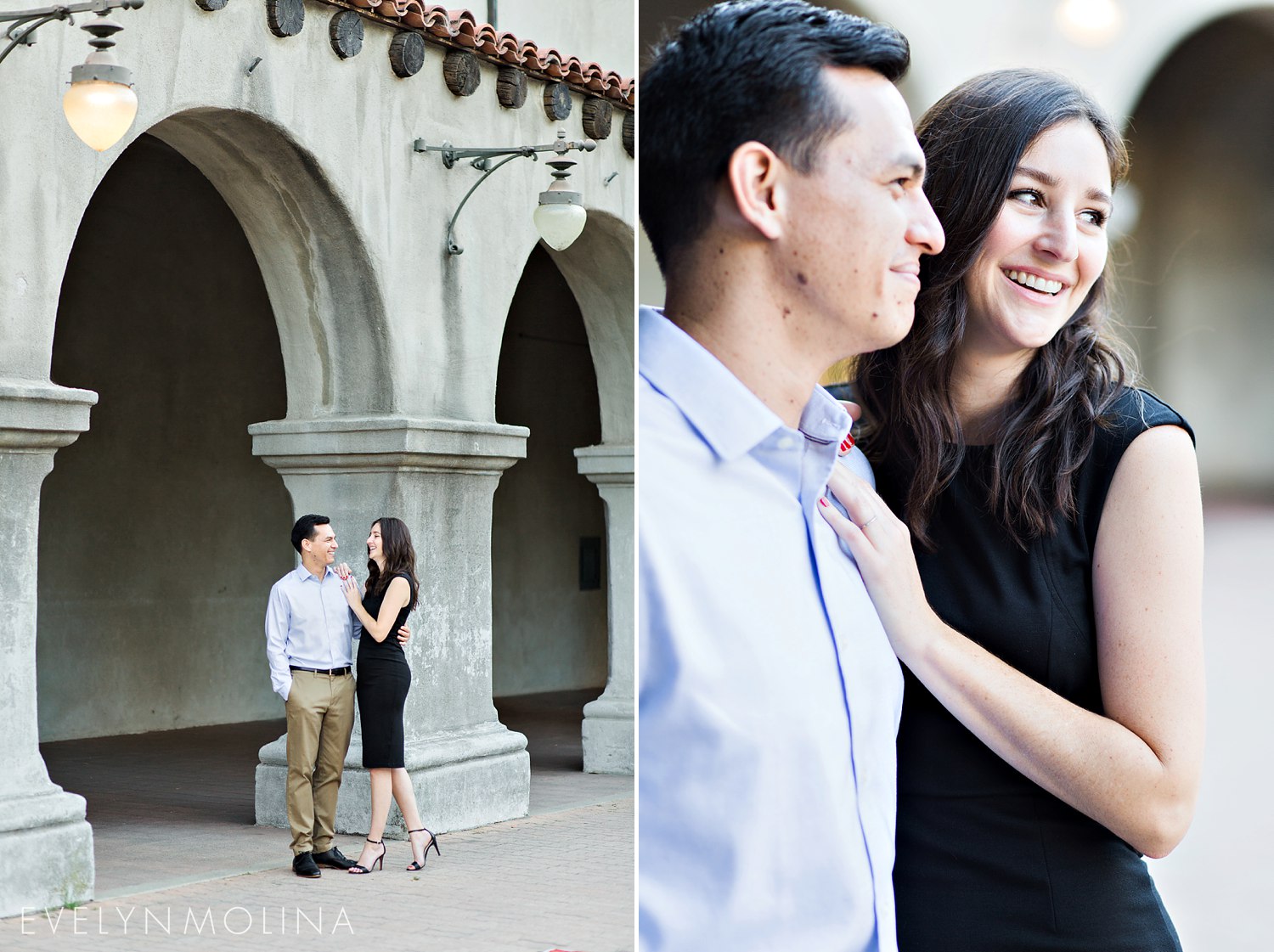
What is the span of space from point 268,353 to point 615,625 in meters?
4.42

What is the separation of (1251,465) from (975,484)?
303mm

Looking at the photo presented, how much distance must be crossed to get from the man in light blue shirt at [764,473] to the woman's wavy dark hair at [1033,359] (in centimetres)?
5

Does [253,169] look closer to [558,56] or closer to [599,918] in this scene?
[558,56]

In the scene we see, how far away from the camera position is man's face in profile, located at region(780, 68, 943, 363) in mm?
1773

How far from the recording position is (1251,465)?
5.86 ft

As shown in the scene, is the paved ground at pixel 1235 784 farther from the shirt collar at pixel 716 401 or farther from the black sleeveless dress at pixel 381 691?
the black sleeveless dress at pixel 381 691

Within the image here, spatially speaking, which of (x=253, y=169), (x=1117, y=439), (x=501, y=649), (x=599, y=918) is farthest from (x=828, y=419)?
(x=501, y=649)

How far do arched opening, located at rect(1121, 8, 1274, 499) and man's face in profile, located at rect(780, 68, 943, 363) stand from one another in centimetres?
25

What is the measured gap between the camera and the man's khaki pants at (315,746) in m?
6.57

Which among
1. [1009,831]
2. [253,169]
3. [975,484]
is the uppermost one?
[253,169]

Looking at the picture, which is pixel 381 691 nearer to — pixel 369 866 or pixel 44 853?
pixel 369 866

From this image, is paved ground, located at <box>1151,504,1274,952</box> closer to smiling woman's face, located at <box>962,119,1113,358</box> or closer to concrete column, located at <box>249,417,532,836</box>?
smiling woman's face, located at <box>962,119,1113,358</box>

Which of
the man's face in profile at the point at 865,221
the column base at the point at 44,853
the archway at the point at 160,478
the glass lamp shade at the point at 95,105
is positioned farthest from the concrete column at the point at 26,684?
the archway at the point at 160,478

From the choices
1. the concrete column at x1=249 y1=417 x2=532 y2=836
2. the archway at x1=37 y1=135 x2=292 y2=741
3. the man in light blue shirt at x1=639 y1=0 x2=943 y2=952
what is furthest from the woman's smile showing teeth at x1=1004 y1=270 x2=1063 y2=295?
the archway at x1=37 y1=135 x2=292 y2=741
